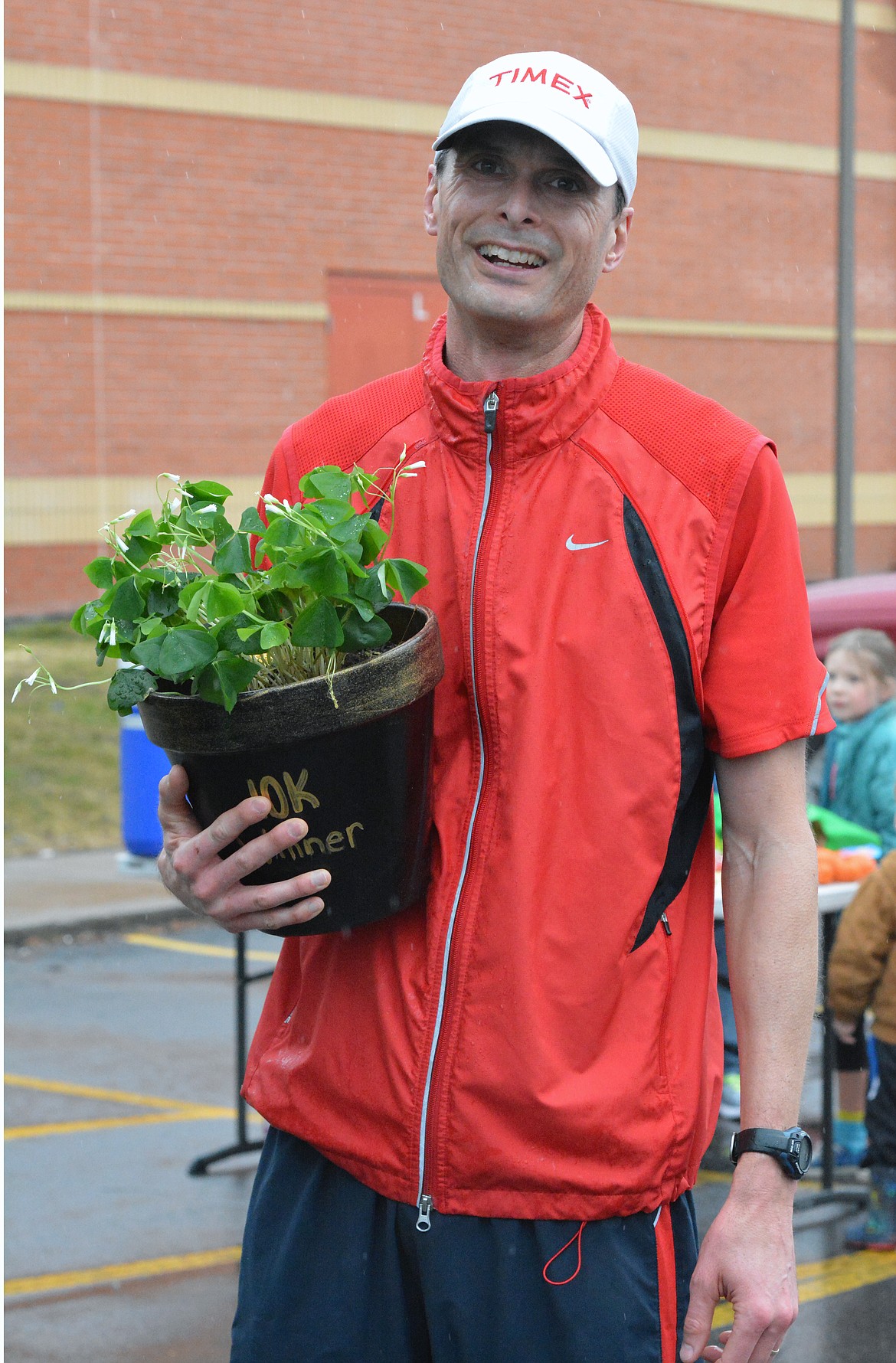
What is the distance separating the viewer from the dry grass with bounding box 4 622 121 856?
1245 centimetres

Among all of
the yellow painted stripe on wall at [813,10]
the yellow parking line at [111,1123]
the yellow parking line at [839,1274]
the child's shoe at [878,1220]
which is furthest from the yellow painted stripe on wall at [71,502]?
the yellow parking line at [839,1274]

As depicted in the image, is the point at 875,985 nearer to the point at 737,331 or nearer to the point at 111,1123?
the point at 111,1123

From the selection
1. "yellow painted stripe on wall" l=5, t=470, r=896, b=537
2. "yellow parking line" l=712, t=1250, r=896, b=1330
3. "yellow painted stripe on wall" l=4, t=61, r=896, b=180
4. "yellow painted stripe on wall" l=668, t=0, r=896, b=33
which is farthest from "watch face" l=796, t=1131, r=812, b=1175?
"yellow painted stripe on wall" l=668, t=0, r=896, b=33

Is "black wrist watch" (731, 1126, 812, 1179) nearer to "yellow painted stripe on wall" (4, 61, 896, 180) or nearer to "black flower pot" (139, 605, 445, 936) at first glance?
"black flower pot" (139, 605, 445, 936)

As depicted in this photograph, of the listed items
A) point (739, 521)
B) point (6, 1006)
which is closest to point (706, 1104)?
point (739, 521)

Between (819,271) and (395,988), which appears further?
Result: (819,271)

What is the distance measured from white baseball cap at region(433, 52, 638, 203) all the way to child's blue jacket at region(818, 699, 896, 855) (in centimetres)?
414

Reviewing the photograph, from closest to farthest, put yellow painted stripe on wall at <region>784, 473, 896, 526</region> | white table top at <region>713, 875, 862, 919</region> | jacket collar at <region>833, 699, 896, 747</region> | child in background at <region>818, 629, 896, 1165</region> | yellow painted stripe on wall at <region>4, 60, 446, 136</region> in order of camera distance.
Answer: white table top at <region>713, 875, 862, 919</region>
child in background at <region>818, 629, 896, 1165</region>
jacket collar at <region>833, 699, 896, 747</region>
yellow painted stripe on wall at <region>4, 60, 446, 136</region>
yellow painted stripe on wall at <region>784, 473, 896, 526</region>

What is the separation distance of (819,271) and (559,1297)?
21.4 metres

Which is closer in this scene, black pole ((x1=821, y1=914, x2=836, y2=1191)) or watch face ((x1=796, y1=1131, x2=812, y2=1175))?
watch face ((x1=796, y1=1131, x2=812, y2=1175))

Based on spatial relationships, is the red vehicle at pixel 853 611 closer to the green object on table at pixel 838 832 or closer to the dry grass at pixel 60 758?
the green object on table at pixel 838 832

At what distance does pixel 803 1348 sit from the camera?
4.31m

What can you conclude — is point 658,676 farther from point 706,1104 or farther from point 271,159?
point 271,159

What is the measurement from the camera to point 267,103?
17.3 m
